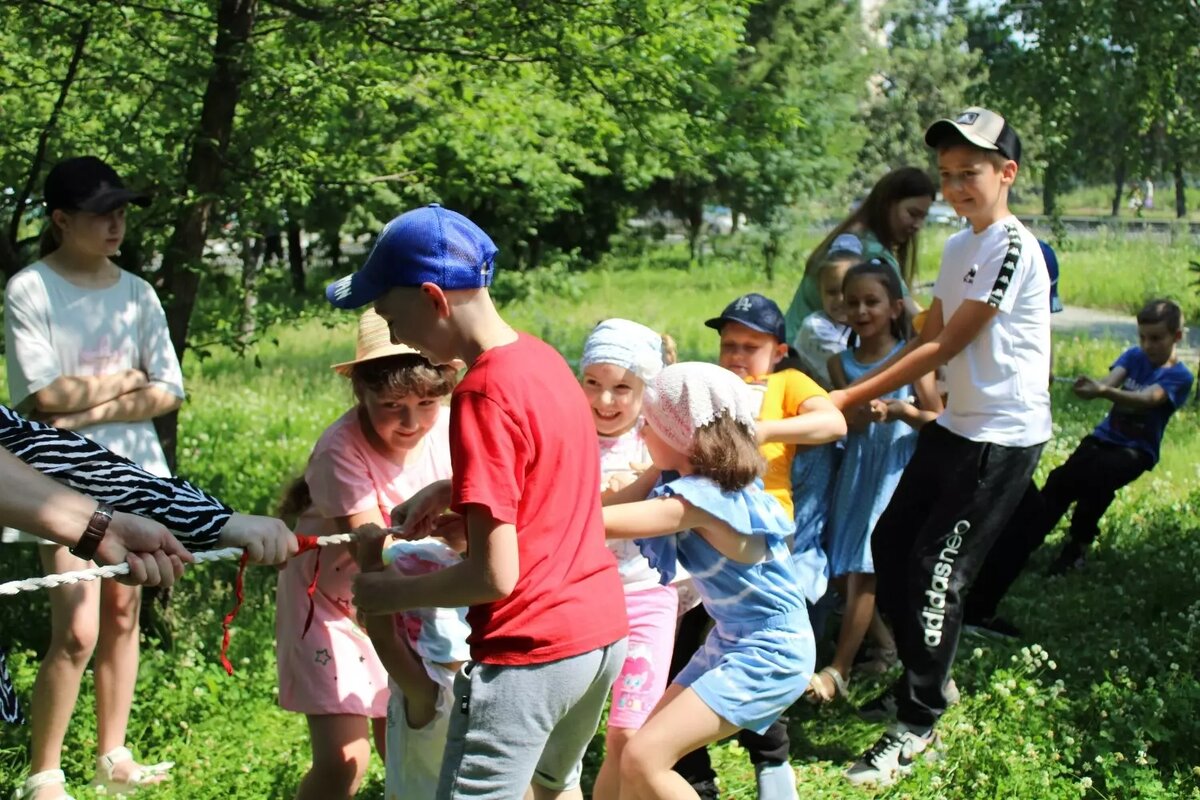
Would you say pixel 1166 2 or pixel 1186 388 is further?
pixel 1166 2

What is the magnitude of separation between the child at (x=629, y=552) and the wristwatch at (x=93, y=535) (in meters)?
1.45

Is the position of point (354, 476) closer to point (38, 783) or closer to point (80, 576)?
point (80, 576)

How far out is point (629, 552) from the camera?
3.97 meters

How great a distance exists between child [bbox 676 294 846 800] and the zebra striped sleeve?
1.75 meters

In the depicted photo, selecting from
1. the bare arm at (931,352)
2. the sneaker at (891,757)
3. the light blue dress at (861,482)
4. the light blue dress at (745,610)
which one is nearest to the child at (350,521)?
the light blue dress at (745,610)

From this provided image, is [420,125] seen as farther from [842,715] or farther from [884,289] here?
[842,715]

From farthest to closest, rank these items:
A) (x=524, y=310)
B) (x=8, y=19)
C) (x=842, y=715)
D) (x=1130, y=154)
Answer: (x=524, y=310), (x=1130, y=154), (x=8, y=19), (x=842, y=715)

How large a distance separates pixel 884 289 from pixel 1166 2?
315cm

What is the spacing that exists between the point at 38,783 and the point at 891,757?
2.78 meters

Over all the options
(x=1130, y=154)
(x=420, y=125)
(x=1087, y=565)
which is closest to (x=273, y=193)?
(x=420, y=125)

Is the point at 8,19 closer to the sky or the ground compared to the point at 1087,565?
closer to the sky

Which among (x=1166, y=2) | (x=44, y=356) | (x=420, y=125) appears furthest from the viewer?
(x=1166, y=2)

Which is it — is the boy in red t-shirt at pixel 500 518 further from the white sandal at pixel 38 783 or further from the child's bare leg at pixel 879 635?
the child's bare leg at pixel 879 635

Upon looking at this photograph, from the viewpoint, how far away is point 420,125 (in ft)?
21.1
